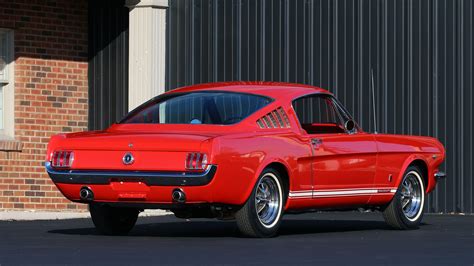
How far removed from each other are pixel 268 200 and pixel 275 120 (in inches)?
31.4

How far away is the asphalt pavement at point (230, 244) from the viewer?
9.34m

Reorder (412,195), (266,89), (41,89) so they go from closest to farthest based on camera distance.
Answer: (266,89), (412,195), (41,89)

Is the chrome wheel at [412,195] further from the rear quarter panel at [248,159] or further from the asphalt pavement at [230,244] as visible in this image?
the rear quarter panel at [248,159]

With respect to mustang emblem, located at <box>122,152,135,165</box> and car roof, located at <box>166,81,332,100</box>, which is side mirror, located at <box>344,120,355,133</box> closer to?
car roof, located at <box>166,81,332,100</box>

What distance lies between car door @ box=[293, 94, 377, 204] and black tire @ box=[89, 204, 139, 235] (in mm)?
1760

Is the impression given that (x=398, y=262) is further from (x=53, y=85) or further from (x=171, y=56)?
(x=53, y=85)

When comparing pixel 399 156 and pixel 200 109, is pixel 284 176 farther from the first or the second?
pixel 399 156

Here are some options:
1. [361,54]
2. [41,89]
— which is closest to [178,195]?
[361,54]

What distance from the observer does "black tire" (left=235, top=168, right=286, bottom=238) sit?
37.4ft

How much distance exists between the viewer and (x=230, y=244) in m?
10.9

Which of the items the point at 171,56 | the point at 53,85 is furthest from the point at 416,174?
the point at 53,85

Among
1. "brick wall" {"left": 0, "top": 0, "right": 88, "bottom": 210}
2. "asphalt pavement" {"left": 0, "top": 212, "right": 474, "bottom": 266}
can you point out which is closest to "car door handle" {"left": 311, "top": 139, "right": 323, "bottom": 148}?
"asphalt pavement" {"left": 0, "top": 212, "right": 474, "bottom": 266}

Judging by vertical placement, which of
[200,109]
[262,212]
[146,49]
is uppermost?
[146,49]

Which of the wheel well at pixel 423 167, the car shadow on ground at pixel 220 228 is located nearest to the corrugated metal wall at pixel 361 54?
the car shadow on ground at pixel 220 228
